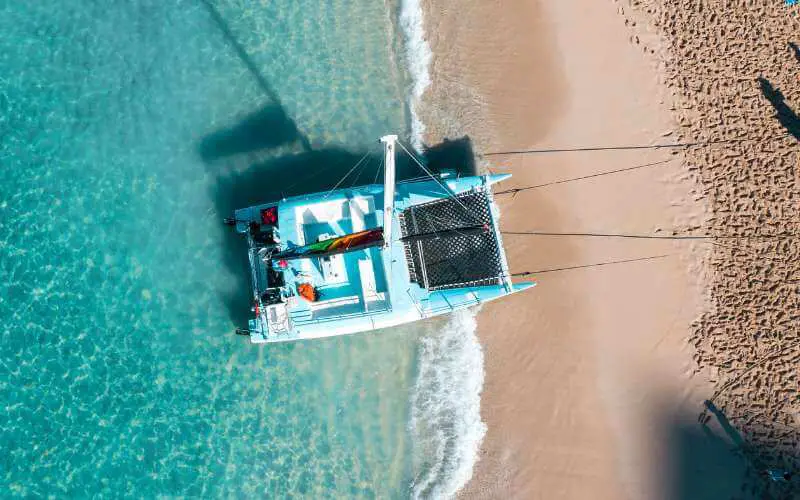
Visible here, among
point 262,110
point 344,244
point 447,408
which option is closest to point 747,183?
point 447,408

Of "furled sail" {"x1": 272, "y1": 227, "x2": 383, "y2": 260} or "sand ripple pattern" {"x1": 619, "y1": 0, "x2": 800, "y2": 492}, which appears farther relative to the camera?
"sand ripple pattern" {"x1": 619, "y1": 0, "x2": 800, "y2": 492}

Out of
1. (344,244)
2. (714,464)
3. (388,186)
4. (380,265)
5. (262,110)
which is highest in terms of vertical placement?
(262,110)

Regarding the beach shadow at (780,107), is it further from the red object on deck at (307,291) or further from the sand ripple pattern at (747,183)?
the red object on deck at (307,291)

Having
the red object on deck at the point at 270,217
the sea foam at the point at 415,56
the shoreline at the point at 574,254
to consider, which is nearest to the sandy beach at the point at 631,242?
the shoreline at the point at 574,254

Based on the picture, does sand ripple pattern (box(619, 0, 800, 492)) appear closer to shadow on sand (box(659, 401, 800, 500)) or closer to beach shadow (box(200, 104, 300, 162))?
shadow on sand (box(659, 401, 800, 500))

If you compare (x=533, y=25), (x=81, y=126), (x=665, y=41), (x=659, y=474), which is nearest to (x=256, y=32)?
(x=81, y=126)

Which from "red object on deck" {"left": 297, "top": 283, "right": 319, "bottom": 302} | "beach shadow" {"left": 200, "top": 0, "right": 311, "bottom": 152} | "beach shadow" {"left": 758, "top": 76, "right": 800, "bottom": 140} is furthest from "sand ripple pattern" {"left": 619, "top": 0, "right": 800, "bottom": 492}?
"red object on deck" {"left": 297, "top": 283, "right": 319, "bottom": 302}

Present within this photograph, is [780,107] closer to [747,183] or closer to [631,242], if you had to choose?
[747,183]
